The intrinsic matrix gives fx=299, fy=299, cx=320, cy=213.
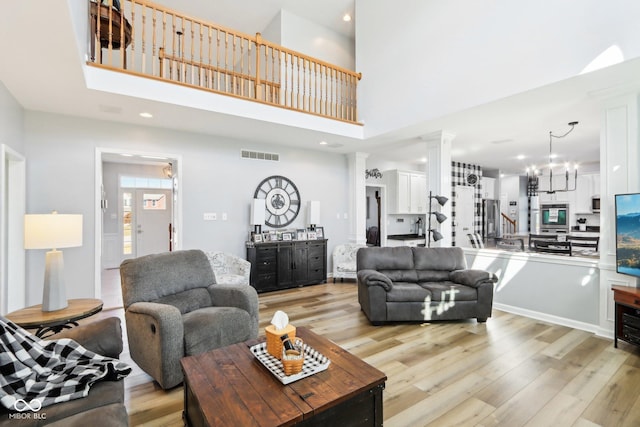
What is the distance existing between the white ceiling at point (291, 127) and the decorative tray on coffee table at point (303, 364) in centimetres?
249

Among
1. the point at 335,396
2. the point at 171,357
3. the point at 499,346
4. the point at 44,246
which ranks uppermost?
the point at 44,246

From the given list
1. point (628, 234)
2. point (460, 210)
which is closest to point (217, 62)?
point (628, 234)

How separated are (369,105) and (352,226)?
2.52 meters

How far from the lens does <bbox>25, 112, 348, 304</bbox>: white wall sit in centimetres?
Result: 378

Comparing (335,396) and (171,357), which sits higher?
(335,396)

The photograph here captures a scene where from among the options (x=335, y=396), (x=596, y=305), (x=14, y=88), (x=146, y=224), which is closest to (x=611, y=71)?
(x=596, y=305)

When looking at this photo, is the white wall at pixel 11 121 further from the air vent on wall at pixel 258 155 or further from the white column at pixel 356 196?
the white column at pixel 356 196

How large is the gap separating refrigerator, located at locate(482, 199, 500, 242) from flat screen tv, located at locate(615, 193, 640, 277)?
17.1 ft

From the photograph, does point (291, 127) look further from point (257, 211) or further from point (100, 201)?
point (100, 201)

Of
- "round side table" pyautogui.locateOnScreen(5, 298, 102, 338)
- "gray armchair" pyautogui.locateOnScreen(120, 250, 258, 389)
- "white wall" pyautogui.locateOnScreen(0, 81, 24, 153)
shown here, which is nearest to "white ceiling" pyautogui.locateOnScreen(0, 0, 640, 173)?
"white wall" pyautogui.locateOnScreen(0, 81, 24, 153)

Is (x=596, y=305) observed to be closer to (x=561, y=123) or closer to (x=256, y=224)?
(x=561, y=123)

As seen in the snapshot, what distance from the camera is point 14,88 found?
3.07 meters

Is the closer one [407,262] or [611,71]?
[611,71]

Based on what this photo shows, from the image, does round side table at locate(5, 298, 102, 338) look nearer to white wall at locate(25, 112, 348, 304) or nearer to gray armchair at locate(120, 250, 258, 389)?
gray armchair at locate(120, 250, 258, 389)
